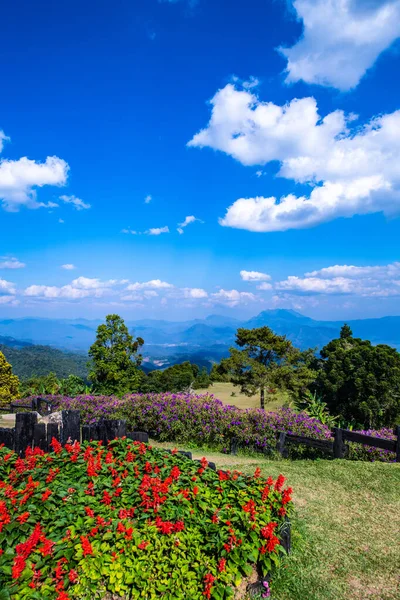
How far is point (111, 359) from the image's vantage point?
3203 cm

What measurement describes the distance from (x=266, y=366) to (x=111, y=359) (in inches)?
541

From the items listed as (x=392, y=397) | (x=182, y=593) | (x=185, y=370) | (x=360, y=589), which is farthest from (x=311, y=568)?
(x=185, y=370)

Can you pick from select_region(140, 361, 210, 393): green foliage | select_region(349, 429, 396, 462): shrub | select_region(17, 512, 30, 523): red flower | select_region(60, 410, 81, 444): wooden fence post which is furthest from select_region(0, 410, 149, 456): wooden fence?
select_region(140, 361, 210, 393): green foliage

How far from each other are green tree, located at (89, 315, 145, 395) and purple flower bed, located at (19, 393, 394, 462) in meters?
17.0

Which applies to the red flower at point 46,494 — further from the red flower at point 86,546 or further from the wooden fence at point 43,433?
the wooden fence at point 43,433

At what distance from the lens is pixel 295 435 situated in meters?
11.1

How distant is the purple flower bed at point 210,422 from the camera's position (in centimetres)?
1166

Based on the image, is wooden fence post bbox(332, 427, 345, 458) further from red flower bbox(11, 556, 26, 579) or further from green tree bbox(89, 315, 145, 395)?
green tree bbox(89, 315, 145, 395)

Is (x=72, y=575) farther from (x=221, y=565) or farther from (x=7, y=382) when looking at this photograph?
(x=7, y=382)

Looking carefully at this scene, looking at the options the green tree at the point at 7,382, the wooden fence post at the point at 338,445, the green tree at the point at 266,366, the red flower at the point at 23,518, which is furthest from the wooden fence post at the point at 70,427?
the green tree at the point at 7,382

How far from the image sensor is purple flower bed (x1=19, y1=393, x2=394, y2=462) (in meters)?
11.7

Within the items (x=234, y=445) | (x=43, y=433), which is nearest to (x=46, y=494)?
(x=43, y=433)

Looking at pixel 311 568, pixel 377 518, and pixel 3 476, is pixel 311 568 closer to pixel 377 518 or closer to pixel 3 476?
pixel 377 518

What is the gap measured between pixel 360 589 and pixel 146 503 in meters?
2.94
